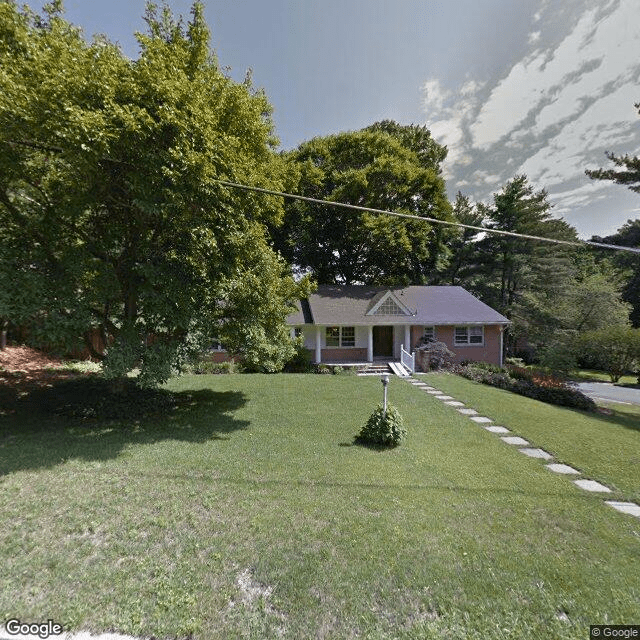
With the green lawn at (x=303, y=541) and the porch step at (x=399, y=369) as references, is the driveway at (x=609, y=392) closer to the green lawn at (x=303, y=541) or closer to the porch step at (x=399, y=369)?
the porch step at (x=399, y=369)

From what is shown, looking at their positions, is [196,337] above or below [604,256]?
below

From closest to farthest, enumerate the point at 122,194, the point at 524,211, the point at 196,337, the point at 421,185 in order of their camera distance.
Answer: the point at 122,194
the point at 196,337
the point at 421,185
the point at 524,211

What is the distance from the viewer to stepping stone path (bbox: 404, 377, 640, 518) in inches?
181

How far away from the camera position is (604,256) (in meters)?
41.7

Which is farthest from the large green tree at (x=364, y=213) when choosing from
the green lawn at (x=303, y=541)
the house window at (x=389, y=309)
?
the green lawn at (x=303, y=541)

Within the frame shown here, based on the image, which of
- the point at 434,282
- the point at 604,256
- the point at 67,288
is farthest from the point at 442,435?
the point at 604,256

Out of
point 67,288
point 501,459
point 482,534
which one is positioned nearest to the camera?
point 482,534

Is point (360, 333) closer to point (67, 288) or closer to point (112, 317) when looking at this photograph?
point (112, 317)

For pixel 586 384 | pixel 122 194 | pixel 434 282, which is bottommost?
pixel 586 384

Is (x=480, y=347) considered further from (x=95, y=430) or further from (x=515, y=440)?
(x=95, y=430)

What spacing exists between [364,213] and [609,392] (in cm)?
1779

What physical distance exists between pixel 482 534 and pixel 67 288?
8392mm

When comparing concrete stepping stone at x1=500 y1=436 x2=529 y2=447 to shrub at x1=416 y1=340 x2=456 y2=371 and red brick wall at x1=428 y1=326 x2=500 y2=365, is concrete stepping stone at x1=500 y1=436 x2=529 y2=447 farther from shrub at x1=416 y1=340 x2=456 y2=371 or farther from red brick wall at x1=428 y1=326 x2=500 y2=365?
red brick wall at x1=428 y1=326 x2=500 y2=365

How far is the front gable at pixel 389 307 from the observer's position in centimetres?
1897
